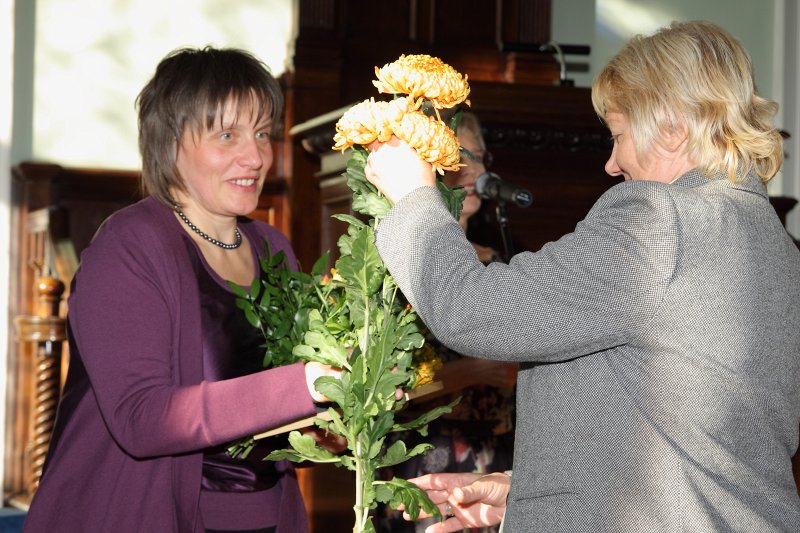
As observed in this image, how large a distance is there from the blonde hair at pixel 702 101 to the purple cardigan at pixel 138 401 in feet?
2.25

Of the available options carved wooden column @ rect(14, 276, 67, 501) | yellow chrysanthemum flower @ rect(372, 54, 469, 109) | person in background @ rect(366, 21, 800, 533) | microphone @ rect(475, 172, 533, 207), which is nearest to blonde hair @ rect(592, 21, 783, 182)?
person in background @ rect(366, 21, 800, 533)

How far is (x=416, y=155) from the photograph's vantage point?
1.51m

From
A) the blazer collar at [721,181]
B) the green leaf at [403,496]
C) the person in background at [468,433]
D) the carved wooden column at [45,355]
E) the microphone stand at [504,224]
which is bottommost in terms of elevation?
the carved wooden column at [45,355]

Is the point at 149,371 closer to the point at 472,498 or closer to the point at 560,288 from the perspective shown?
the point at 472,498

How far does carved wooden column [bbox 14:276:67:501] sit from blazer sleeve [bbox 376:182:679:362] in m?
3.37

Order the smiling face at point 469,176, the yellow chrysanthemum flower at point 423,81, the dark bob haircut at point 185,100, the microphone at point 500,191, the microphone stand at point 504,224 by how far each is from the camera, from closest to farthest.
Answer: the yellow chrysanthemum flower at point 423,81 → the dark bob haircut at point 185,100 → the microphone at point 500,191 → the microphone stand at point 504,224 → the smiling face at point 469,176

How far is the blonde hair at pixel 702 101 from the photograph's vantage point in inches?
60.9

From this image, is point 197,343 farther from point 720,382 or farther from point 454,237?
point 720,382

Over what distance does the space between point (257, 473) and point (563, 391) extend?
0.79 meters

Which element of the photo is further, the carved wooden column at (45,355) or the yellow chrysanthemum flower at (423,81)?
the carved wooden column at (45,355)

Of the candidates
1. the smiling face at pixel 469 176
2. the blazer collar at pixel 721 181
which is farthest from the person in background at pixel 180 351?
the smiling face at pixel 469 176

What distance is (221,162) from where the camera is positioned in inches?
85.7

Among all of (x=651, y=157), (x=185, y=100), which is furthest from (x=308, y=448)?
(x=185, y=100)

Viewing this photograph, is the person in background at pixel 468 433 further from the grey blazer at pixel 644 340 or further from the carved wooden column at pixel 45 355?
the carved wooden column at pixel 45 355
